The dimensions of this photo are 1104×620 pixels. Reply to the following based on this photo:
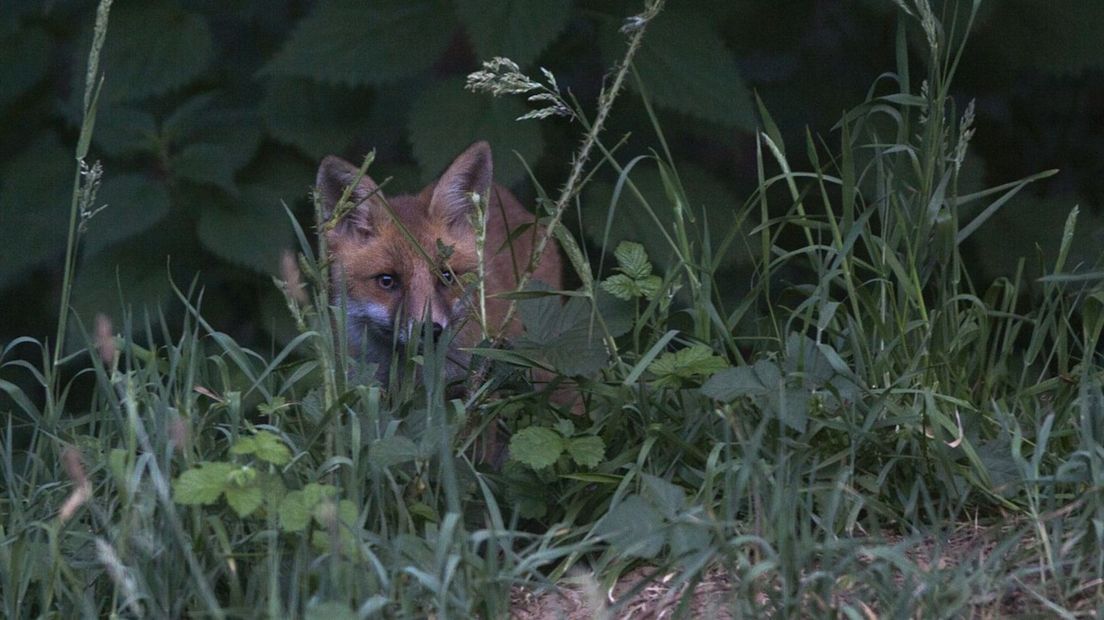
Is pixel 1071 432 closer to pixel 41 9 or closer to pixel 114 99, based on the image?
pixel 114 99

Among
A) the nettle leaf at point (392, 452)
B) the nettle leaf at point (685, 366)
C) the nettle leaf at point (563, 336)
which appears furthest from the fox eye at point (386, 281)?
the nettle leaf at point (392, 452)

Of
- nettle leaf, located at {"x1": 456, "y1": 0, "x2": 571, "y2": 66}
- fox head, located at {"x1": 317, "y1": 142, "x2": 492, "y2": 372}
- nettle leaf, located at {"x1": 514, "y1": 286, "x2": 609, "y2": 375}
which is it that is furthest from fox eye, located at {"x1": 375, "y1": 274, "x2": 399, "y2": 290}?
nettle leaf, located at {"x1": 514, "y1": 286, "x2": 609, "y2": 375}

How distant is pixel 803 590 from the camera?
220 cm

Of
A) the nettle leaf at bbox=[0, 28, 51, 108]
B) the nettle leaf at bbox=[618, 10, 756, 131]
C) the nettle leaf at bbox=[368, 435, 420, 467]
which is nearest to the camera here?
the nettle leaf at bbox=[368, 435, 420, 467]

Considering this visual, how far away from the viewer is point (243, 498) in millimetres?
2322

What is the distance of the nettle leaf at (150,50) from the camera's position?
489cm

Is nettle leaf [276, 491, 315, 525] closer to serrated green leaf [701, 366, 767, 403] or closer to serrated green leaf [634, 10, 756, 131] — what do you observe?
serrated green leaf [701, 366, 767, 403]

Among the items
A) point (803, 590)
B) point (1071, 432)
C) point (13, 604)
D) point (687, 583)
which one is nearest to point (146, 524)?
point (13, 604)

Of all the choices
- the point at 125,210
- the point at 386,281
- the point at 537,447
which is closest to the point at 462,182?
the point at 386,281

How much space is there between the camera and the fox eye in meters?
4.41

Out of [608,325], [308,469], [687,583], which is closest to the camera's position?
[687,583]

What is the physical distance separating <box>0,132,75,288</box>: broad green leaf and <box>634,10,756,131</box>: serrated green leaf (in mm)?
2242

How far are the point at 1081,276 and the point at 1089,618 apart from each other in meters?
0.73

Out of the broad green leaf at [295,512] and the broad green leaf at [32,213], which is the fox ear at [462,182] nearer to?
the broad green leaf at [32,213]
